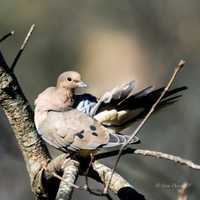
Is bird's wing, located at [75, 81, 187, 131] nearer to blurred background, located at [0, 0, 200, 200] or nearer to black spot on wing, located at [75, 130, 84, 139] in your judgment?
black spot on wing, located at [75, 130, 84, 139]

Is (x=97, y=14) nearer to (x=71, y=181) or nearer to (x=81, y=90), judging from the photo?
(x=81, y=90)

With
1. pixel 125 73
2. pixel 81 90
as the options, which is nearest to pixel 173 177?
pixel 81 90

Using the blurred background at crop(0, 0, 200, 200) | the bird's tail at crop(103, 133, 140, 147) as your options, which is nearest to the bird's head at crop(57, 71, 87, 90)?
the bird's tail at crop(103, 133, 140, 147)

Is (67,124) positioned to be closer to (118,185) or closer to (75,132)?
(75,132)

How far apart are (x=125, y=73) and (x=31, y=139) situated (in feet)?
13.6

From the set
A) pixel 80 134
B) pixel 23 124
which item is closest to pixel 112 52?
pixel 80 134

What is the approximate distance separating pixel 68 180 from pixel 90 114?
63cm

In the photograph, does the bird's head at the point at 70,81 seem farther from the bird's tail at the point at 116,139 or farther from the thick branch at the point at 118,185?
the thick branch at the point at 118,185

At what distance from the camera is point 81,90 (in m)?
6.23

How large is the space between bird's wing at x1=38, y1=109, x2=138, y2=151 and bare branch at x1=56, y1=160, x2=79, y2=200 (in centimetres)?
35

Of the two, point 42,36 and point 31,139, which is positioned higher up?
point 31,139

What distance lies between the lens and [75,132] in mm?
3123

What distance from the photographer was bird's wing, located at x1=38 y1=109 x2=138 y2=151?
3004mm

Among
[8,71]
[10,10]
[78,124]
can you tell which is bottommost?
[10,10]
